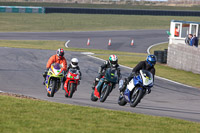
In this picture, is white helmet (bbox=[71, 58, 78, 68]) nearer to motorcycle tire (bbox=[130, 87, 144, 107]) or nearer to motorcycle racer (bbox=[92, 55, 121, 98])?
motorcycle racer (bbox=[92, 55, 121, 98])

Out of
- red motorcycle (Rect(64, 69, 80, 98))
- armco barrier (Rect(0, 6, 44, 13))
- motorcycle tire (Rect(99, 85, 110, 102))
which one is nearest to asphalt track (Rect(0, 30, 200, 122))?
motorcycle tire (Rect(99, 85, 110, 102))

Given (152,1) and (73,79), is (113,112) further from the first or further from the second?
(152,1)

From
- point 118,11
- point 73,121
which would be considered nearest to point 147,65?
point 73,121

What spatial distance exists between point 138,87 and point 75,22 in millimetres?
55743

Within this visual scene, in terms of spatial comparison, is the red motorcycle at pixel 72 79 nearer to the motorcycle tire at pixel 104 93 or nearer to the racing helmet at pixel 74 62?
the racing helmet at pixel 74 62

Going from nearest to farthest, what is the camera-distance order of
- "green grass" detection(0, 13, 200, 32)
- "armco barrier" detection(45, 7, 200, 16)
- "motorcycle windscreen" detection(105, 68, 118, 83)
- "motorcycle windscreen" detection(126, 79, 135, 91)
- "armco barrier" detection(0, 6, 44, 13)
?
"motorcycle windscreen" detection(126, 79, 135, 91)
"motorcycle windscreen" detection(105, 68, 118, 83)
"green grass" detection(0, 13, 200, 32)
"armco barrier" detection(45, 7, 200, 16)
"armco barrier" detection(0, 6, 44, 13)

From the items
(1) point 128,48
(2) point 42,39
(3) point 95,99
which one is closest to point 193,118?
(3) point 95,99

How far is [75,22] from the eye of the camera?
222 ft

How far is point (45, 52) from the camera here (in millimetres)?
31750

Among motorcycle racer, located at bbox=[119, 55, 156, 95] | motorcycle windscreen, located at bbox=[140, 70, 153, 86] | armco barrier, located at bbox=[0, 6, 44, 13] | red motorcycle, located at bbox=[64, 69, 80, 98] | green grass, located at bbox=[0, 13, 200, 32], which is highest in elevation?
motorcycle racer, located at bbox=[119, 55, 156, 95]

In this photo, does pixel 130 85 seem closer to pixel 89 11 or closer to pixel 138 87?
pixel 138 87

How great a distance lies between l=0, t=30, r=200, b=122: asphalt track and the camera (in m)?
13.4

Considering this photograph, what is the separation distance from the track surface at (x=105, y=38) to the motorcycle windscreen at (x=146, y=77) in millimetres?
29423

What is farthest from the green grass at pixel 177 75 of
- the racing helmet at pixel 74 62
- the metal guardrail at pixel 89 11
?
the metal guardrail at pixel 89 11
